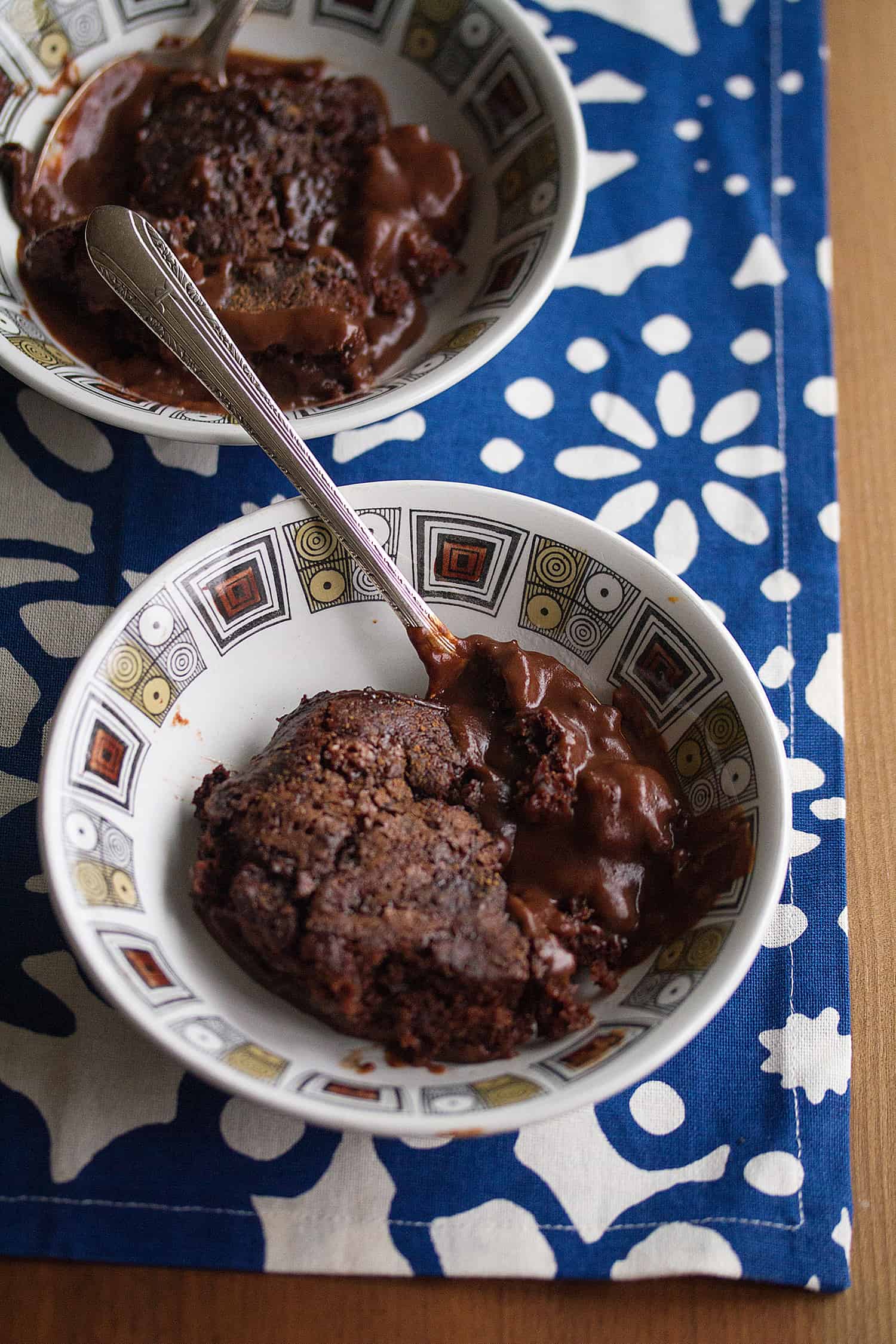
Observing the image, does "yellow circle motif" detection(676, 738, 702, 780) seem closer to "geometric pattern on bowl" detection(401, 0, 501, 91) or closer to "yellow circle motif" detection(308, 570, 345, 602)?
"yellow circle motif" detection(308, 570, 345, 602)

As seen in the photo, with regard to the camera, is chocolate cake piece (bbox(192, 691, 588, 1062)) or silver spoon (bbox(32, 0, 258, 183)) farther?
silver spoon (bbox(32, 0, 258, 183))

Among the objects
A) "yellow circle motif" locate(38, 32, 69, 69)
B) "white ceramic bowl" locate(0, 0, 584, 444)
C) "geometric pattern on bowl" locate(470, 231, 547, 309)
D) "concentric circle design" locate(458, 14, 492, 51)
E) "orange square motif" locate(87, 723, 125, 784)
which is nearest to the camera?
"orange square motif" locate(87, 723, 125, 784)

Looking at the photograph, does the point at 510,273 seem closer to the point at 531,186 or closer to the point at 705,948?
the point at 531,186

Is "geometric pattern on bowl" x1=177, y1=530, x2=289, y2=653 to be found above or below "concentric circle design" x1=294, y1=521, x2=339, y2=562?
below

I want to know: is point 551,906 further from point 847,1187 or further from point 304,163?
point 304,163

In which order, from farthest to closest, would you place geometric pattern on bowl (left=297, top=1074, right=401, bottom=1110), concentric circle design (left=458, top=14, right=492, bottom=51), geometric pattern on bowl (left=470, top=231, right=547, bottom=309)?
concentric circle design (left=458, top=14, right=492, bottom=51), geometric pattern on bowl (left=470, top=231, right=547, bottom=309), geometric pattern on bowl (left=297, top=1074, right=401, bottom=1110)

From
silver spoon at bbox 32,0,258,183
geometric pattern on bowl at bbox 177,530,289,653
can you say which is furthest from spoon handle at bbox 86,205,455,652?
silver spoon at bbox 32,0,258,183
